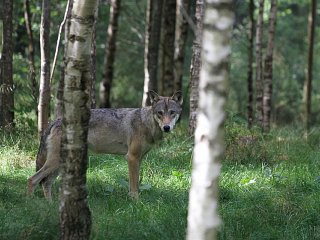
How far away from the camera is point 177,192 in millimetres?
8320

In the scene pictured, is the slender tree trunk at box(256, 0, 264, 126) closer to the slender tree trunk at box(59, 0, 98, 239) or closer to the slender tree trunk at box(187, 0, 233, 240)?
the slender tree trunk at box(59, 0, 98, 239)

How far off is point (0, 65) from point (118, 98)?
676 inches

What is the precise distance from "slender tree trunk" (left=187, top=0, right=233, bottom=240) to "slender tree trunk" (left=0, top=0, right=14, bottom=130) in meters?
8.95

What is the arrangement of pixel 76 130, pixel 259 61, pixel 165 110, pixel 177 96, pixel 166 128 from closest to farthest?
pixel 76 130
pixel 166 128
pixel 165 110
pixel 177 96
pixel 259 61

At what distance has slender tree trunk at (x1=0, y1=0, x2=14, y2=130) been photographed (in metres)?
12.2

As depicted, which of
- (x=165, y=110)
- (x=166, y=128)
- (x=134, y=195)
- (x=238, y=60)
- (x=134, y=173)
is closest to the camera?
(x=134, y=195)

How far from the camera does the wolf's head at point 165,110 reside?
904cm

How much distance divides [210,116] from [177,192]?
457 centimetres

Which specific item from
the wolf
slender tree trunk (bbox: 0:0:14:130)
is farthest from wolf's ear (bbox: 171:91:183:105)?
slender tree trunk (bbox: 0:0:14:130)

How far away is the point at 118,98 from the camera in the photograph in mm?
29625

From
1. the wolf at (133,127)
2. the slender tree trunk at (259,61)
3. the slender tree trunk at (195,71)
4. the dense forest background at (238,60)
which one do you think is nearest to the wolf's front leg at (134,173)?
the wolf at (133,127)

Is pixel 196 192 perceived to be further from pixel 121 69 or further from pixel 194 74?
pixel 121 69

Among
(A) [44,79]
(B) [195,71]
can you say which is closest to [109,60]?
(B) [195,71]

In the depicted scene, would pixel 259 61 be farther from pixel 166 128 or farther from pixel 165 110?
pixel 166 128
